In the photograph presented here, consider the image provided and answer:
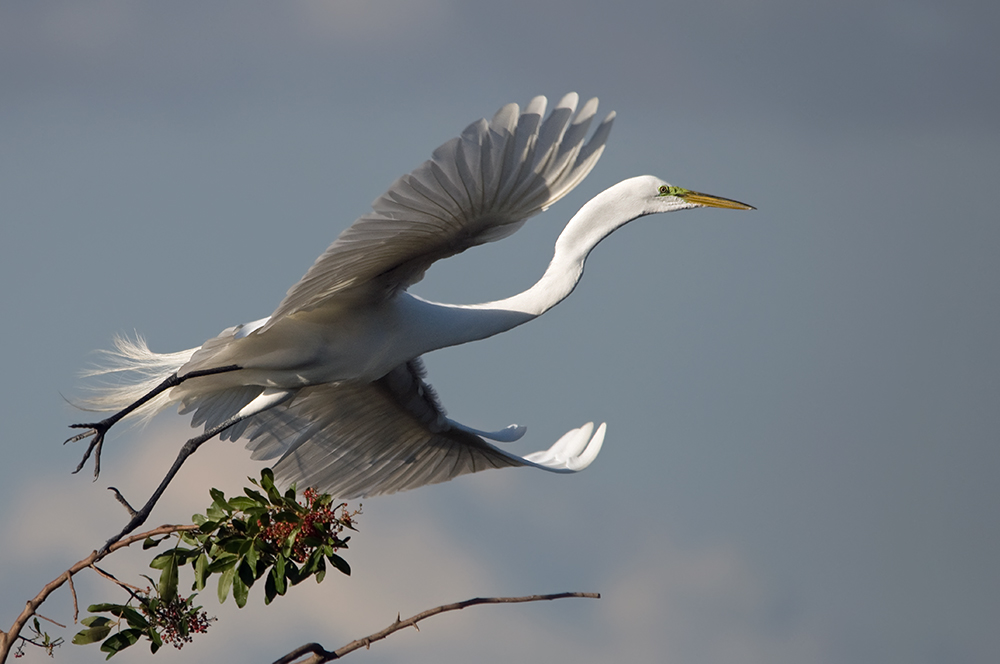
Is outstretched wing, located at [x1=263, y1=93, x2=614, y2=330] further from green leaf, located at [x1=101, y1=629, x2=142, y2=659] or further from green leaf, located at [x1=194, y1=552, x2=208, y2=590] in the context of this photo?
green leaf, located at [x1=101, y1=629, x2=142, y2=659]

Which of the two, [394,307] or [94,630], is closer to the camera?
[94,630]

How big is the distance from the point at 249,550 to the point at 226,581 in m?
0.16

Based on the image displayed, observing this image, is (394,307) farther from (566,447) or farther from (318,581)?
(566,447)

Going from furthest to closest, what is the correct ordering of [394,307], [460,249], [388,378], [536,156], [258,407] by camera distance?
1. [388,378]
2. [258,407]
3. [394,307]
4. [460,249]
5. [536,156]

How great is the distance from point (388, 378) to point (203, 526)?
275 cm

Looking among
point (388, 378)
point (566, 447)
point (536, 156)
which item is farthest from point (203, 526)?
point (566, 447)

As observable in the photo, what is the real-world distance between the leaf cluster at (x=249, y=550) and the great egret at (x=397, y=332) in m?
1.03

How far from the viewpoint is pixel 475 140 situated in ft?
14.9

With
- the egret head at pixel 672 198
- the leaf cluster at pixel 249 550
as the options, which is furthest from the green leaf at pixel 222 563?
the egret head at pixel 672 198

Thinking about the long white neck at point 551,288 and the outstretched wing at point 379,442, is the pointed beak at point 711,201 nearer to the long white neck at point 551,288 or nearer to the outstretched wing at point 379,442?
→ the long white neck at point 551,288

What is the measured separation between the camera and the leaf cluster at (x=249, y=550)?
4.73 meters

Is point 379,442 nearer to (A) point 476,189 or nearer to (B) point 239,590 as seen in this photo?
(B) point 239,590

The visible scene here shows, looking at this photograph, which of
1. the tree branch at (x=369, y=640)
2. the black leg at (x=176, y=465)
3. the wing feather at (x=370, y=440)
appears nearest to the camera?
the tree branch at (x=369, y=640)

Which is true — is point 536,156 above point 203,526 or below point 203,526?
above
